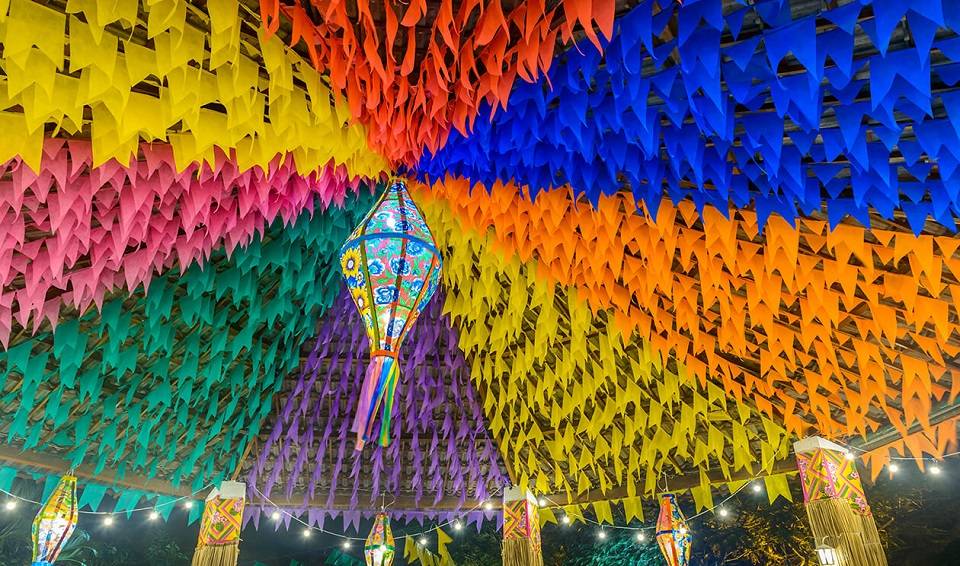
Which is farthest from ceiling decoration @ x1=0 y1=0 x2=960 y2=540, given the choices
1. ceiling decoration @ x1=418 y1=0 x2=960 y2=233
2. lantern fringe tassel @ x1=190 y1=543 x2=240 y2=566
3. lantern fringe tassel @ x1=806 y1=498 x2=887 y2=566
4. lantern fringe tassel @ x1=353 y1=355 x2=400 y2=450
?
lantern fringe tassel @ x1=353 y1=355 x2=400 y2=450

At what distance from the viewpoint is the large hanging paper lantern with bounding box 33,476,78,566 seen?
23.2 ft

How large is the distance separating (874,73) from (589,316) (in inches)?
164

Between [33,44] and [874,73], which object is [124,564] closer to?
[33,44]

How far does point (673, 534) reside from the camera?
844 centimetres

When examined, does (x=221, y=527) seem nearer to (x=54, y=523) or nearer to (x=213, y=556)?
(x=213, y=556)

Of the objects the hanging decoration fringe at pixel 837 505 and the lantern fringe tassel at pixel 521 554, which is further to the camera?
the lantern fringe tassel at pixel 521 554

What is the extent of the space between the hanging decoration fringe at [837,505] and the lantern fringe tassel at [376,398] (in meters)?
5.90

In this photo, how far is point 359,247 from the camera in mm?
3992

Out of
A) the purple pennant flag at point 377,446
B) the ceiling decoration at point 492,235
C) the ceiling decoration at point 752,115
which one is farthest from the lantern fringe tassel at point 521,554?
the ceiling decoration at point 752,115

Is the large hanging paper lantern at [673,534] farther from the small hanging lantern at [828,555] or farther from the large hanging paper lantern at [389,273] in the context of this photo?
the large hanging paper lantern at [389,273]

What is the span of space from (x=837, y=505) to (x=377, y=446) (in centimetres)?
630

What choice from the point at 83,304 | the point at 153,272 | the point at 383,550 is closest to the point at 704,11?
the point at 153,272

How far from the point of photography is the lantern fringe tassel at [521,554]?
859cm

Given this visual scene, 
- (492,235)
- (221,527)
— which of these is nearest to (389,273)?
(492,235)
